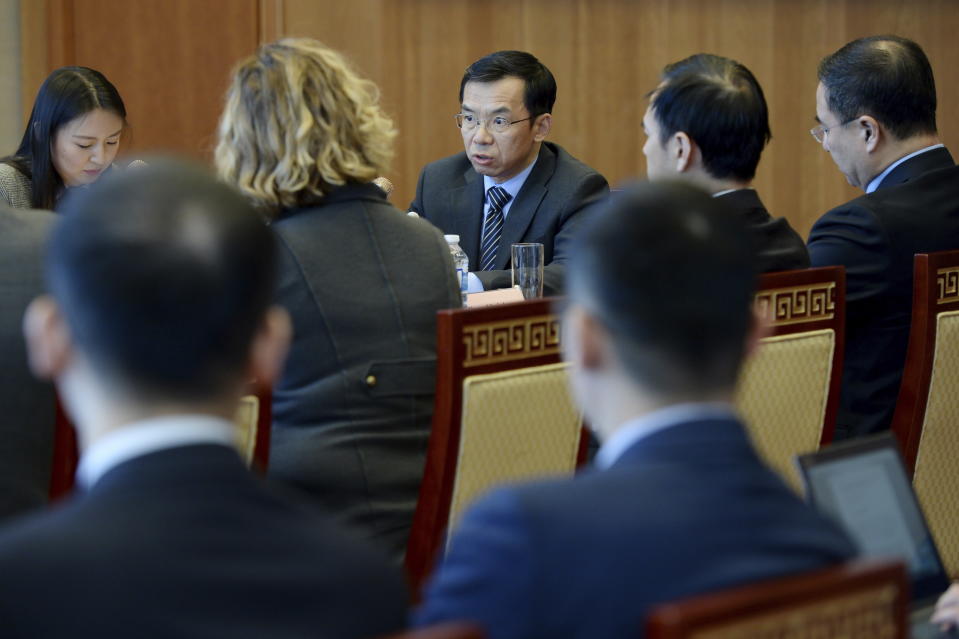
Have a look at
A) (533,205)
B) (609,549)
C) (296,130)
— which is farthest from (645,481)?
(533,205)

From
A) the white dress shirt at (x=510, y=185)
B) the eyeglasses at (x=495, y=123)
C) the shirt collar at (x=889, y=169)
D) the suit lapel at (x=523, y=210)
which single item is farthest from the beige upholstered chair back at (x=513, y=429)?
the eyeglasses at (x=495, y=123)

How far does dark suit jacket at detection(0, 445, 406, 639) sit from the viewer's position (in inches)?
38.4

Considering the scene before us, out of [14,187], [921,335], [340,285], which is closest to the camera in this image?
[340,285]

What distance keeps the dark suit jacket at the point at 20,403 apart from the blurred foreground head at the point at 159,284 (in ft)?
3.47

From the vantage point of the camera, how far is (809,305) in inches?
107

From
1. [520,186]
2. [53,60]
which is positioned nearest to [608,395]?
[520,186]

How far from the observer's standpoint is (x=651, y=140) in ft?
10.2

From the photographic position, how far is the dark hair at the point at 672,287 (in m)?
1.23

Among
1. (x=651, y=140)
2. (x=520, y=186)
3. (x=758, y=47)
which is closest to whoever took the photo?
(x=651, y=140)

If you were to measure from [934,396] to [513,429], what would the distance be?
3.76ft

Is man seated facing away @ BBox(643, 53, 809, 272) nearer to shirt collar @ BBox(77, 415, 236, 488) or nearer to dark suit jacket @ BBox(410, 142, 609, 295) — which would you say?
dark suit jacket @ BBox(410, 142, 609, 295)

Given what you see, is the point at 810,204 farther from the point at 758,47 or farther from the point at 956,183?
the point at 956,183

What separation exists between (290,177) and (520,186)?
6.46 ft

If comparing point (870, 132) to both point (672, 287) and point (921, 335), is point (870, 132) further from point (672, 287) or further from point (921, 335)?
point (672, 287)
